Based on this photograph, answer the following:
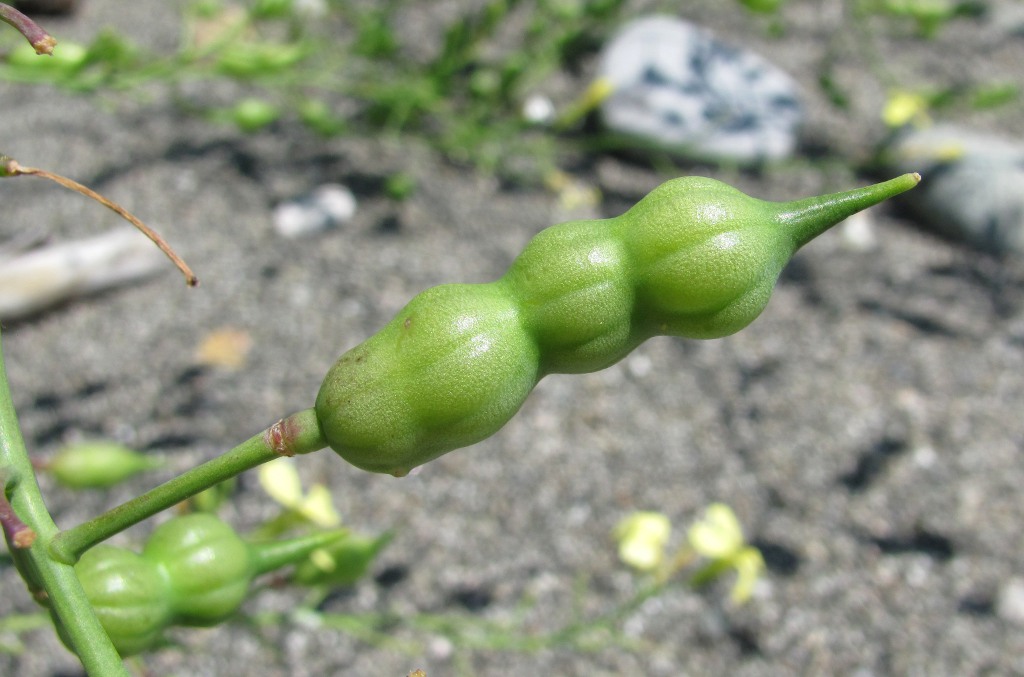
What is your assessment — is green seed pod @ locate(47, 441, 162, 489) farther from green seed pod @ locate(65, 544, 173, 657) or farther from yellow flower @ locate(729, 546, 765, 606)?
yellow flower @ locate(729, 546, 765, 606)

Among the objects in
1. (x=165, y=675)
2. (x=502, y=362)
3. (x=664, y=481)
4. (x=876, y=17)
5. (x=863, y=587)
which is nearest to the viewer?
(x=502, y=362)

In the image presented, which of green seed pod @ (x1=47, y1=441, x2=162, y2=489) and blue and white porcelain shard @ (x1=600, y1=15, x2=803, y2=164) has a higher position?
green seed pod @ (x1=47, y1=441, x2=162, y2=489)

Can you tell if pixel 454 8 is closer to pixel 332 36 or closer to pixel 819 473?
pixel 332 36

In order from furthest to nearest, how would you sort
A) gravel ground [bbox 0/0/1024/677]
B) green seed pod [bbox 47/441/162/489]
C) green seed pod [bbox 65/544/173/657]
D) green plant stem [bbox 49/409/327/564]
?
gravel ground [bbox 0/0/1024/677]
green seed pod [bbox 47/441/162/489]
green seed pod [bbox 65/544/173/657]
green plant stem [bbox 49/409/327/564]

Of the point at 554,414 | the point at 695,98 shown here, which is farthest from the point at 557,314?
the point at 695,98

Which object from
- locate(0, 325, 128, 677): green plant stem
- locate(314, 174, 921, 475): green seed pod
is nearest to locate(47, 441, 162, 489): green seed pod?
locate(0, 325, 128, 677): green plant stem

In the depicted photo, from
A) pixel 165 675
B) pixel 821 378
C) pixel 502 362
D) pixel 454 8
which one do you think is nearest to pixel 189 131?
pixel 454 8
